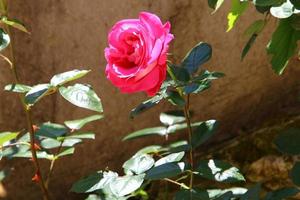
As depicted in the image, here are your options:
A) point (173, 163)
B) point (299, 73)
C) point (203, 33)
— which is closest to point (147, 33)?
point (173, 163)

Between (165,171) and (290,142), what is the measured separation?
24 cm

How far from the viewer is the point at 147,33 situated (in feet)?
3.20

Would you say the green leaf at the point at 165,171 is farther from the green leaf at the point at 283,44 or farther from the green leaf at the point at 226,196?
the green leaf at the point at 283,44

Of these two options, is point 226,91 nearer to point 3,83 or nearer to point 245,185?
point 245,185

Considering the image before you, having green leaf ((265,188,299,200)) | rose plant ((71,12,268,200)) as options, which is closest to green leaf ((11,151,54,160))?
rose plant ((71,12,268,200))

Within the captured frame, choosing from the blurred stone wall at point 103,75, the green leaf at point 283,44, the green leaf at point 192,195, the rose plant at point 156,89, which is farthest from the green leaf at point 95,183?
the blurred stone wall at point 103,75

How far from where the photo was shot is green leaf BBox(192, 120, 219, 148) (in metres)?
1.23

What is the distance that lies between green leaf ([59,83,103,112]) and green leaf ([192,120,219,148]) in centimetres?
22

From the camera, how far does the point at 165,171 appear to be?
114 centimetres

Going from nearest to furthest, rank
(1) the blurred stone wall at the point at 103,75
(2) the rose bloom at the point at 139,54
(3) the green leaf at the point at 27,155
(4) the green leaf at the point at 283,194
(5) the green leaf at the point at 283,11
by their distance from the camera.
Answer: (2) the rose bloom at the point at 139,54 < (5) the green leaf at the point at 283,11 < (4) the green leaf at the point at 283,194 < (3) the green leaf at the point at 27,155 < (1) the blurred stone wall at the point at 103,75

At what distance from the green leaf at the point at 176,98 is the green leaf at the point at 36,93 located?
0.73 feet

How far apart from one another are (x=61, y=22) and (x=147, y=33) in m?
0.82

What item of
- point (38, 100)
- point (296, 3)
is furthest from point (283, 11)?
point (38, 100)

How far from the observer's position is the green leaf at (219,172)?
115 cm
